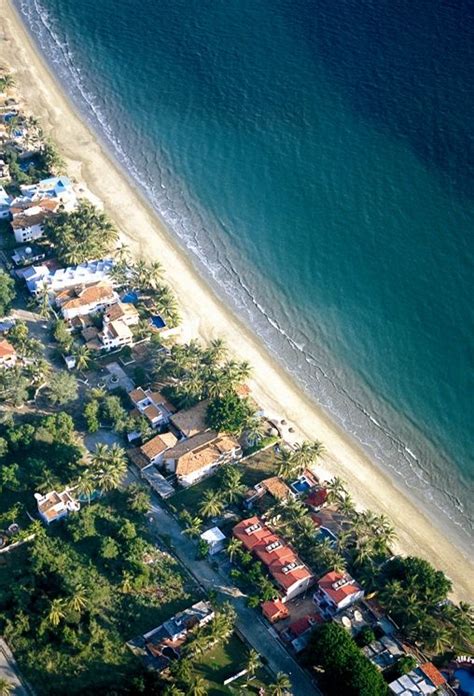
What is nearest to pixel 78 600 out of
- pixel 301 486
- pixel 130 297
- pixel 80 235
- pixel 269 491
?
pixel 269 491

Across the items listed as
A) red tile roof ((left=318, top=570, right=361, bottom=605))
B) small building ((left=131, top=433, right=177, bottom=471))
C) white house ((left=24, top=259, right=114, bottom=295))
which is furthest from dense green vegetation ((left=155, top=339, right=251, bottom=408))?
red tile roof ((left=318, top=570, right=361, bottom=605))

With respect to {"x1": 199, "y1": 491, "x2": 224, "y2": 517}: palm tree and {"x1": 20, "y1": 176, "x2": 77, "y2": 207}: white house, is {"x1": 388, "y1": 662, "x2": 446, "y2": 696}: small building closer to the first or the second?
{"x1": 199, "y1": 491, "x2": 224, "y2": 517}: palm tree

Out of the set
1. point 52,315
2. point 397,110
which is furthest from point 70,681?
point 397,110

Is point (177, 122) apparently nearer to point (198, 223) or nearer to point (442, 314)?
point (198, 223)

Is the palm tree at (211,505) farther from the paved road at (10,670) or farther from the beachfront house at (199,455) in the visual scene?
the paved road at (10,670)

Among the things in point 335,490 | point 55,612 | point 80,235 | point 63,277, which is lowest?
point 55,612

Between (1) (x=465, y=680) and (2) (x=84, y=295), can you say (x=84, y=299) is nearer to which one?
(2) (x=84, y=295)

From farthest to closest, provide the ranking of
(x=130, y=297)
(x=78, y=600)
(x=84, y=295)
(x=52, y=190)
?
(x=52, y=190) < (x=130, y=297) < (x=84, y=295) < (x=78, y=600)
